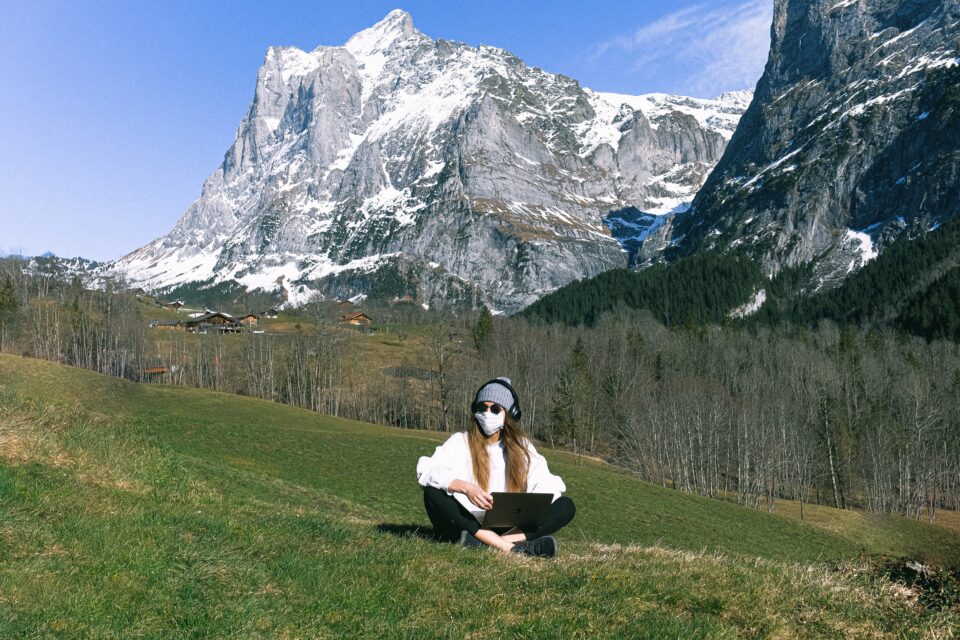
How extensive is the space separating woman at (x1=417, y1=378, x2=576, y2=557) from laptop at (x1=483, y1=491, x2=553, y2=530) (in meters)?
0.15

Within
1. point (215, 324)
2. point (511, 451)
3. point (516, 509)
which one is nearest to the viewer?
point (516, 509)

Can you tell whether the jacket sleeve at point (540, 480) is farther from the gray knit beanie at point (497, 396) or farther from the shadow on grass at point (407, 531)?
the shadow on grass at point (407, 531)

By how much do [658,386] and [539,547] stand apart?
358ft

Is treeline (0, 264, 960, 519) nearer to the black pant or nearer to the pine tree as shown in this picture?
the pine tree

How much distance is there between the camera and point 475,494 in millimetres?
10758

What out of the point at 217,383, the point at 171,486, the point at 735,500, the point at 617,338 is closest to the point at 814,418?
the point at 735,500

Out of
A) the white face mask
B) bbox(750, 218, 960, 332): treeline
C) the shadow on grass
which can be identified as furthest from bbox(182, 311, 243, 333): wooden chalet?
the white face mask

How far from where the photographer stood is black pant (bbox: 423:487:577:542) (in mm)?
10992

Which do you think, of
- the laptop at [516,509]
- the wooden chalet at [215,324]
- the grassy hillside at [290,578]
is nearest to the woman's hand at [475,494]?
the laptop at [516,509]

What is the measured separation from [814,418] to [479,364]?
58.4 metres

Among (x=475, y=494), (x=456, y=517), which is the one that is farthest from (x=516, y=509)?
(x=456, y=517)

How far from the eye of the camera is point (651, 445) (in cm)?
8100

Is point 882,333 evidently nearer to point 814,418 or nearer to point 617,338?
point 617,338

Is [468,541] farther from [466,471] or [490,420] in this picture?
[490,420]
